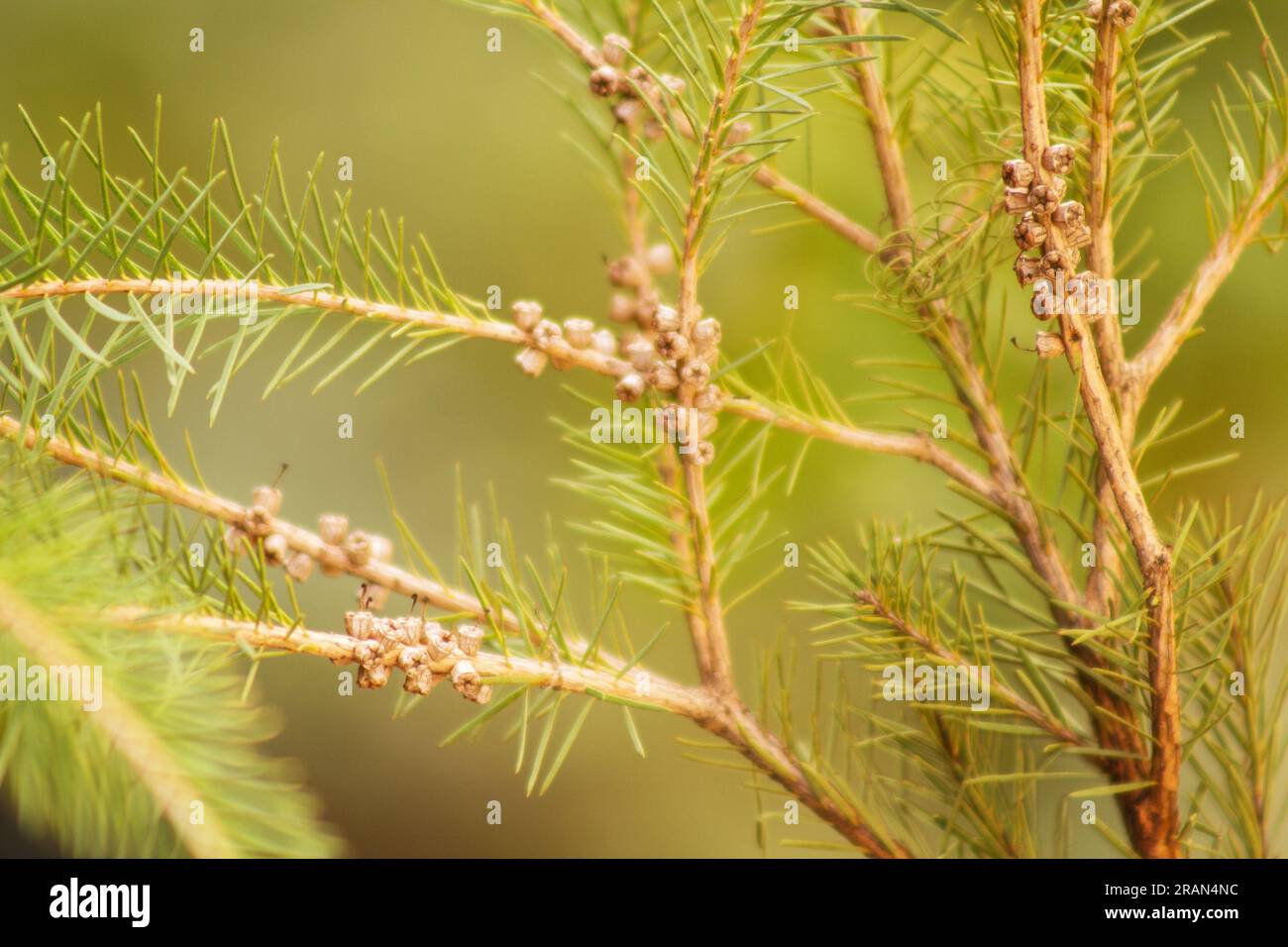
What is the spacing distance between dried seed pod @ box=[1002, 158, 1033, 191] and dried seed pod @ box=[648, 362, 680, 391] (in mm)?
72

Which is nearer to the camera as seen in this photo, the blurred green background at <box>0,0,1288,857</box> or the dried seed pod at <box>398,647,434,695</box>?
the dried seed pod at <box>398,647,434,695</box>

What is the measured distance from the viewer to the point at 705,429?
0.23 meters

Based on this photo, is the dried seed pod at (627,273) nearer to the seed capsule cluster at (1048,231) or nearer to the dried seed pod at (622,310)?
the dried seed pod at (622,310)

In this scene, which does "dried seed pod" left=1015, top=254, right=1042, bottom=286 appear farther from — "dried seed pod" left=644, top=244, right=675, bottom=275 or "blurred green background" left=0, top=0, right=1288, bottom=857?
"blurred green background" left=0, top=0, right=1288, bottom=857

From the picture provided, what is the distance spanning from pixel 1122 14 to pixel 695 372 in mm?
105

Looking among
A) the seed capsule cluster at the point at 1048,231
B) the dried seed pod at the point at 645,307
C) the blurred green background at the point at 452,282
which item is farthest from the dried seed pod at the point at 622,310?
the blurred green background at the point at 452,282

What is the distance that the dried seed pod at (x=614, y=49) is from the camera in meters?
0.23

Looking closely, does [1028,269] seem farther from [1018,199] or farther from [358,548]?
[358,548]

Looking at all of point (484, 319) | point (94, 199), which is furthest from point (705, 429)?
point (94, 199)

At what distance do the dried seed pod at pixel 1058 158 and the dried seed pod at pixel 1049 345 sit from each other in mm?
29

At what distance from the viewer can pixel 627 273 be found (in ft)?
0.89

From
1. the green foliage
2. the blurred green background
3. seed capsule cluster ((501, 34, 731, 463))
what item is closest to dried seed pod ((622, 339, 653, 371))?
seed capsule cluster ((501, 34, 731, 463))

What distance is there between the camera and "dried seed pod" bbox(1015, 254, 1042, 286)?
19 centimetres
